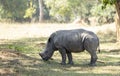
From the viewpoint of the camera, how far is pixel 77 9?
77.6m

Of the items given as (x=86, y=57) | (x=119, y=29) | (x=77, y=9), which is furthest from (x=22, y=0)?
(x=86, y=57)

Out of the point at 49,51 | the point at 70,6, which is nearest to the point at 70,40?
the point at 49,51

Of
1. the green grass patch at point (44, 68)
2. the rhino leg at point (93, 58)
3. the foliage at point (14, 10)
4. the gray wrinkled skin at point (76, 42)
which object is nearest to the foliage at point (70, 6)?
the foliage at point (14, 10)

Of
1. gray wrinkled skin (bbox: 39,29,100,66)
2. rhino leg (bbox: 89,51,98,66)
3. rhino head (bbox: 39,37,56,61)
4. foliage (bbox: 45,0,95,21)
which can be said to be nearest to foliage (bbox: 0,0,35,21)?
foliage (bbox: 45,0,95,21)

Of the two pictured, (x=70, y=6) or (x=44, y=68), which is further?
(x=70, y=6)

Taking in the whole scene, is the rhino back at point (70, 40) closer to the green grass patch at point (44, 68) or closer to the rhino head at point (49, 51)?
the rhino head at point (49, 51)

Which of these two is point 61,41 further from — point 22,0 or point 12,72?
point 22,0

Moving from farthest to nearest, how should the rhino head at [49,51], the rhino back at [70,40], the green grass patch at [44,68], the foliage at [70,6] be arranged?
the foliage at [70,6]
the rhino head at [49,51]
the rhino back at [70,40]
the green grass patch at [44,68]

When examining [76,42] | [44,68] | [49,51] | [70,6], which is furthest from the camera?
[70,6]

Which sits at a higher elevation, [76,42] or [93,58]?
[76,42]

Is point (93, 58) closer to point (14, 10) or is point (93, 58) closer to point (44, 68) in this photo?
point (44, 68)

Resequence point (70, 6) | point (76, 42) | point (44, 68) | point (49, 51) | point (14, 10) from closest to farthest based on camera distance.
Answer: point (44, 68) < point (76, 42) < point (49, 51) < point (14, 10) < point (70, 6)

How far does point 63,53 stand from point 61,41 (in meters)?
0.52

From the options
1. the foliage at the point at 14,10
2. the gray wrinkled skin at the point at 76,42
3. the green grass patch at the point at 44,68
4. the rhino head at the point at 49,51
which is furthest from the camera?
the foliage at the point at 14,10
